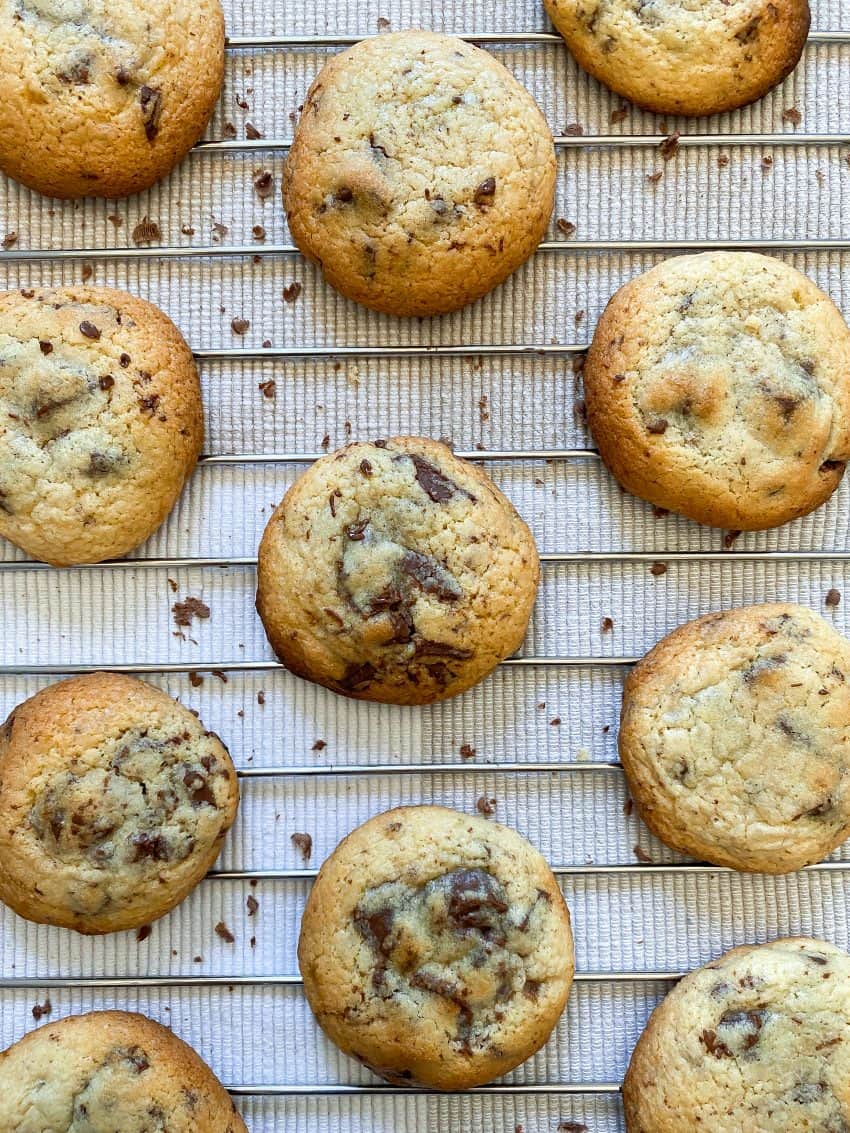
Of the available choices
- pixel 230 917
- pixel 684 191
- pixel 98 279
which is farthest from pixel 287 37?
pixel 230 917

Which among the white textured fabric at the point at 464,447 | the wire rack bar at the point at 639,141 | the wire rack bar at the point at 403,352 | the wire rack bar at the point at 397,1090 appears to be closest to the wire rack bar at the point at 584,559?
the white textured fabric at the point at 464,447

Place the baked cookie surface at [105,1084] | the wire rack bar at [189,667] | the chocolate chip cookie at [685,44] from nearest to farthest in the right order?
the baked cookie surface at [105,1084], the chocolate chip cookie at [685,44], the wire rack bar at [189,667]

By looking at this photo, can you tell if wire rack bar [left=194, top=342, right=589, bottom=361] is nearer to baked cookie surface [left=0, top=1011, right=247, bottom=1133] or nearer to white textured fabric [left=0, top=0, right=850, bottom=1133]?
white textured fabric [left=0, top=0, right=850, bottom=1133]

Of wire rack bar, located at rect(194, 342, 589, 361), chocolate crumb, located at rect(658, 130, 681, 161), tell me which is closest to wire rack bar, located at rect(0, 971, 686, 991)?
wire rack bar, located at rect(194, 342, 589, 361)

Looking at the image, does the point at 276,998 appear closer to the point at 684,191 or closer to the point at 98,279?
the point at 98,279

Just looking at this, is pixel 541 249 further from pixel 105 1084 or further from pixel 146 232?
pixel 105 1084

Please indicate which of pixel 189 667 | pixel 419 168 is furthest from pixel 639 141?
pixel 189 667

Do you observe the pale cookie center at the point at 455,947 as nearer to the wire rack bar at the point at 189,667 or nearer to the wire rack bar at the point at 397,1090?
the wire rack bar at the point at 397,1090
